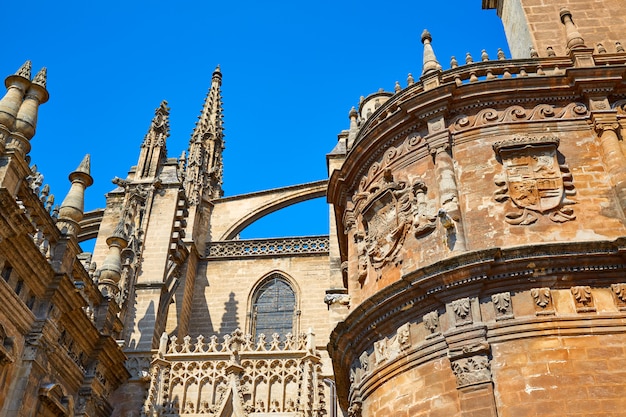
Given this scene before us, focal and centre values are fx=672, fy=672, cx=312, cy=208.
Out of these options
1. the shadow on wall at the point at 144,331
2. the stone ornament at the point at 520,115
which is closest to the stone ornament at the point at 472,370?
the stone ornament at the point at 520,115

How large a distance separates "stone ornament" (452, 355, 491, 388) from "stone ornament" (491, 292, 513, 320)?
631 millimetres

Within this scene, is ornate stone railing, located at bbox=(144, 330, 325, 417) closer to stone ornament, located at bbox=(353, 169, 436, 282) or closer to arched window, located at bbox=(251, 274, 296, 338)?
stone ornament, located at bbox=(353, 169, 436, 282)

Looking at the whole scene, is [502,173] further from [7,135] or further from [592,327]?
[7,135]

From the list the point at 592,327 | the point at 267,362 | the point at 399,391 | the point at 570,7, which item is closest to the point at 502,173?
the point at 592,327

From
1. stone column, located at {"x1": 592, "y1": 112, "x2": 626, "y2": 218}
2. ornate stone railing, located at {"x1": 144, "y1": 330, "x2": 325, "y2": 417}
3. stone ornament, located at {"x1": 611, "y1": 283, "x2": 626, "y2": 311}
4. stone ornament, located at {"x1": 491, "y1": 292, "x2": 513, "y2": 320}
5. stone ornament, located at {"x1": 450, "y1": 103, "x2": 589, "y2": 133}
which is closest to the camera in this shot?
stone ornament, located at {"x1": 611, "y1": 283, "x2": 626, "y2": 311}

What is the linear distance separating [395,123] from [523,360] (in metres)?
4.92

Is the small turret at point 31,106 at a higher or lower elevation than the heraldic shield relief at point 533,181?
higher

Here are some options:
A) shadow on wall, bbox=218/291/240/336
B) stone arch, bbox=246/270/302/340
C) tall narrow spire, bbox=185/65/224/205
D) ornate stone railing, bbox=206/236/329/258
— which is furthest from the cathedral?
tall narrow spire, bbox=185/65/224/205

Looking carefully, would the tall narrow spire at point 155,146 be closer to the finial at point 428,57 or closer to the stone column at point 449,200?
the finial at point 428,57

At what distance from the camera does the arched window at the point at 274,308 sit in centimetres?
1997

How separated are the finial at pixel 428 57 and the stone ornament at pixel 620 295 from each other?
4998 mm

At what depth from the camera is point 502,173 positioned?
1041 centimetres

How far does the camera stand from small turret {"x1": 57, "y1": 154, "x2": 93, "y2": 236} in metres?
12.7

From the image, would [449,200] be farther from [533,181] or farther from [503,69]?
[503,69]
